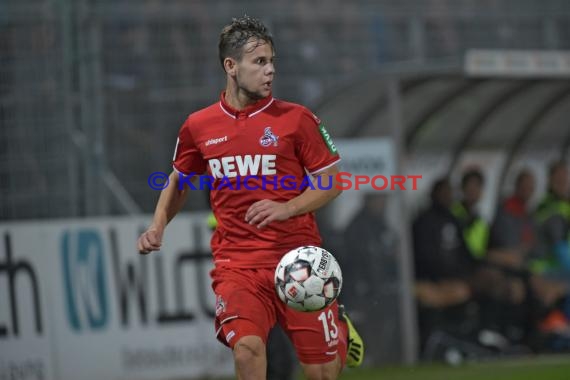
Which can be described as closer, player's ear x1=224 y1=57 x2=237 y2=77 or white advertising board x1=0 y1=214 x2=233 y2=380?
player's ear x1=224 y1=57 x2=237 y2=77

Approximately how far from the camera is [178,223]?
13.1 m

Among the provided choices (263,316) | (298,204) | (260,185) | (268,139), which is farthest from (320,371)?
(268,139)

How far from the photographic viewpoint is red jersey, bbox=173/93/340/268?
7012mm

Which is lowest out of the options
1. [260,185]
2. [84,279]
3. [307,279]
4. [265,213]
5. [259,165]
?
[84,279]

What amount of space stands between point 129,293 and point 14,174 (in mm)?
1637

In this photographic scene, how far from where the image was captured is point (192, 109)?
43.1 feet

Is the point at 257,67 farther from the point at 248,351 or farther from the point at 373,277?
the point at 373,277

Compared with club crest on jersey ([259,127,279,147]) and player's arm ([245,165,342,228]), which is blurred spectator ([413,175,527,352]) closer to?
player's arm ([245,165,342,228])

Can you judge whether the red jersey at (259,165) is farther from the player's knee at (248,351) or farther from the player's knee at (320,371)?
the player's knee at (320,371)

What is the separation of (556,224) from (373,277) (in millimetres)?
2922

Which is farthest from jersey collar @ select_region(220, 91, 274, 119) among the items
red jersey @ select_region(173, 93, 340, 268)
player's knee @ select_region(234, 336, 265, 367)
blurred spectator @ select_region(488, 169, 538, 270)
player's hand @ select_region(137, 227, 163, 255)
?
blurred spectator @ select_region(488, 169, 538, 270)

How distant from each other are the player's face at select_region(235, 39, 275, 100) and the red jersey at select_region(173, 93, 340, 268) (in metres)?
0.15

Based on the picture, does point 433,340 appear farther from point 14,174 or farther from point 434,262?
point 14,174

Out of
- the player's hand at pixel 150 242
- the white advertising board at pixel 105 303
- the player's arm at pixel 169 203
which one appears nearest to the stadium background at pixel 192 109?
the white advertising board at pixel 105 303
